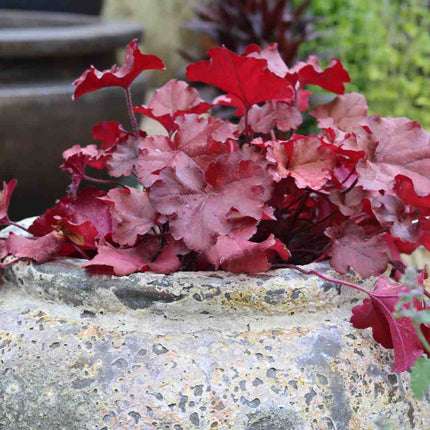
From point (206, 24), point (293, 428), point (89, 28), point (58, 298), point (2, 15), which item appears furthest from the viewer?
point (206, 24)

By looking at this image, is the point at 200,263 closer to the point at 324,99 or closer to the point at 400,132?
the point at 400,132

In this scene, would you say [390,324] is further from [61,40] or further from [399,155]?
[61,40]

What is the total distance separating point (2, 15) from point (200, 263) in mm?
2976

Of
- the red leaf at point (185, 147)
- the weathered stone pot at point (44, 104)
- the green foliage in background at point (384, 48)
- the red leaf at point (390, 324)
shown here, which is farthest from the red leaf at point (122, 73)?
the green foliage in background at point (384, 48)

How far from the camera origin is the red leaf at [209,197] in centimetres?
95

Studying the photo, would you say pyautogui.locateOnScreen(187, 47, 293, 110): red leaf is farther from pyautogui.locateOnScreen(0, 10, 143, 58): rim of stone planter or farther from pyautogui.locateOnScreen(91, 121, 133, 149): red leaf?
pyautogui.locateOnScreen(0, 10, 143, 58): rim of stone planter

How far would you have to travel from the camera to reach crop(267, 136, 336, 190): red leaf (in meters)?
1.02

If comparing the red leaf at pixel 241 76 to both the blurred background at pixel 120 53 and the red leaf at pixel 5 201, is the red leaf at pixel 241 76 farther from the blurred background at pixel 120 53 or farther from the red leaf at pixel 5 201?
the blurred background at pixel 120 53

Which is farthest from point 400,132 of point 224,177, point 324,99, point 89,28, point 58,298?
point 324,99

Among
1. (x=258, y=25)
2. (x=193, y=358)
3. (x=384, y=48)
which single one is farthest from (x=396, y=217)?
(x=384, y=48)

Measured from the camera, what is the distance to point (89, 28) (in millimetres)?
2951

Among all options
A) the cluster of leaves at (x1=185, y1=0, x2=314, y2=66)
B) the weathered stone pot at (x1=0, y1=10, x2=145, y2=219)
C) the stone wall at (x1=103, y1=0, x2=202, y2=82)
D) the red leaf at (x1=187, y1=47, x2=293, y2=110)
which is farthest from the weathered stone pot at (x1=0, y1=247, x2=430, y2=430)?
the stone wall at (x1=103, y1=0, x2=202, y2=82)

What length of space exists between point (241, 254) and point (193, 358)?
14 centimetres

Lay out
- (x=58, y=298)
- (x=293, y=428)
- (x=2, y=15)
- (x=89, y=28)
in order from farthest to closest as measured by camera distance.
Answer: (x=2, y=15), (x=89, y=28), (x=58, y=298), (x=293, y=428)
